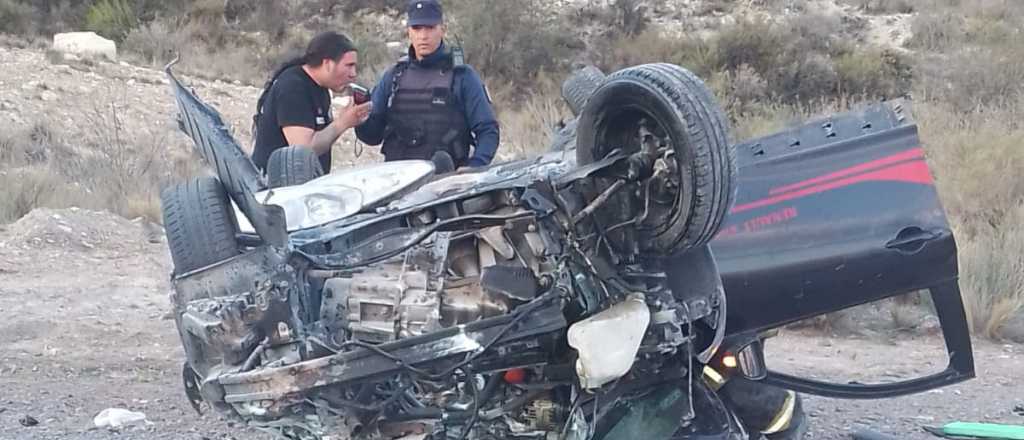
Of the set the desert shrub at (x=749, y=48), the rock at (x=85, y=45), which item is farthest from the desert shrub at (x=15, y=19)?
the desert shrub at (x=749, y=48)

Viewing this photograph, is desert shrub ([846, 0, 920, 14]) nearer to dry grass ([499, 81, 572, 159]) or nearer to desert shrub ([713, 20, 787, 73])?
desert shrub ([713, 20, 787, 73])

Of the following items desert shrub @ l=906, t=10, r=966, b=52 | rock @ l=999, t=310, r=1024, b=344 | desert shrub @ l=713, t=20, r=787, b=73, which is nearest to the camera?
rock @ l=999, t=310, r=1024, b=344

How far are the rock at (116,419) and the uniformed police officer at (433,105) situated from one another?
1.76 m

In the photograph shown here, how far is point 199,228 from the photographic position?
4.27m

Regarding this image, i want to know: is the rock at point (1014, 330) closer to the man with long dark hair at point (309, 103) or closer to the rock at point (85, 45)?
the man with long dark hair at point (309, 103)

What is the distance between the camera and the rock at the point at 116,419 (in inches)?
230

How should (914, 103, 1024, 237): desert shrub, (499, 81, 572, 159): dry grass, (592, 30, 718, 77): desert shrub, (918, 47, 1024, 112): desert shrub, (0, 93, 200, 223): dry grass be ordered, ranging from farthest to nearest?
(592, 30, 718, 77): desert shrub, (918, 47, 1024, 112): desert shrub, (499, 81, 572, 159): dry grass, (0, 93, 200, 223): dry grass, (914, 103, 1024, 237): desert shrub

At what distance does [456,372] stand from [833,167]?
1.49 meters

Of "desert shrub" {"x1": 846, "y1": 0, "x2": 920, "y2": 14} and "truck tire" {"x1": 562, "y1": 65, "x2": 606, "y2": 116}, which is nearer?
"truck tire" {"x1": 562, "y1": 65, "x2": 606, "y2": 116}

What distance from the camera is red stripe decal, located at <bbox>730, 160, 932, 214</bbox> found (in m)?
4.45

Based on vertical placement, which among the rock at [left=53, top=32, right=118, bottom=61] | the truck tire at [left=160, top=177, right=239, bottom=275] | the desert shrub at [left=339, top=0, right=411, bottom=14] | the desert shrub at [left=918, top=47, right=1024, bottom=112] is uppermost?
the truck tire at [left=160, top=177, right=239, bottom=275]

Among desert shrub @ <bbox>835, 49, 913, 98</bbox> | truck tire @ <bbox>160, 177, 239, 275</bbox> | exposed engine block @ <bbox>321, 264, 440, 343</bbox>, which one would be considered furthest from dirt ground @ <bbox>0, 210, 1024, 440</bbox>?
desert shrub @ <bbox>835, 49, 913, 98</bbox>

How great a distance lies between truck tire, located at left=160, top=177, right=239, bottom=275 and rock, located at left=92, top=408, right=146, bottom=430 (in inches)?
72.0

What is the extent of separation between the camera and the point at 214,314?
4012mm
